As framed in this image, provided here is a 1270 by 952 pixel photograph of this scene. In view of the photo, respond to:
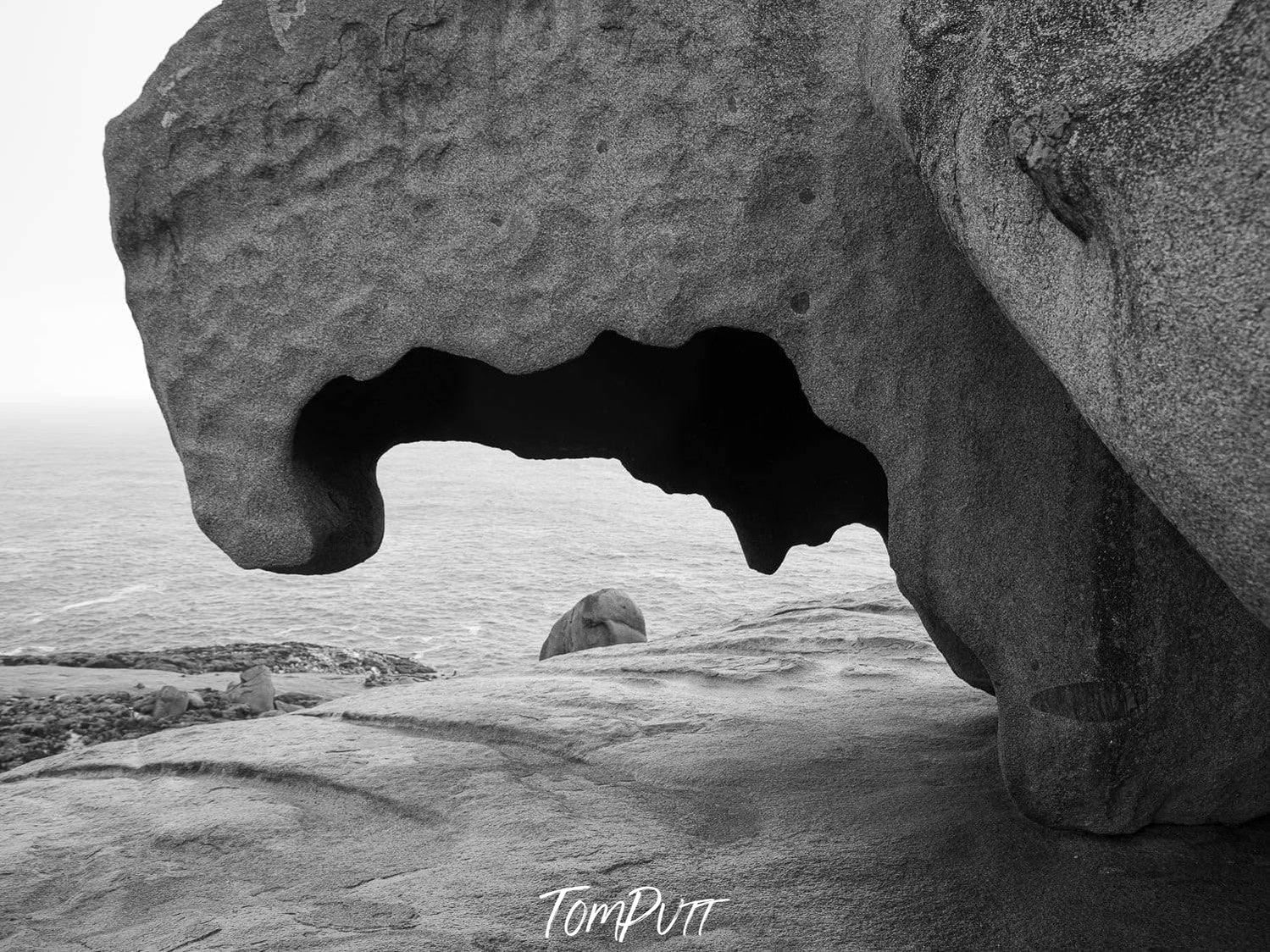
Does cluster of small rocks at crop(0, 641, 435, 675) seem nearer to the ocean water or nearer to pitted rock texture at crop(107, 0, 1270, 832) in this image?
the ocean water

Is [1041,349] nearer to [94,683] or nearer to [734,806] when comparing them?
[734,806]

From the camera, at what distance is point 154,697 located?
9.09 metres

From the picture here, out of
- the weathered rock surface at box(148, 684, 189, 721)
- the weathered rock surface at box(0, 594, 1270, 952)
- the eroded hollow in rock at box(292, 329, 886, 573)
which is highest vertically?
the eroded hollow in rock at box(292, 329, 886, 573)

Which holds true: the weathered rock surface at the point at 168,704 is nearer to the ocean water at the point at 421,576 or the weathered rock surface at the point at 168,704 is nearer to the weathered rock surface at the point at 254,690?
the weathered rock surface at the point at 254,690

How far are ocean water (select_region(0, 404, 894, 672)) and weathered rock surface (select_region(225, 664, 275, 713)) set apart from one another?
383 cm

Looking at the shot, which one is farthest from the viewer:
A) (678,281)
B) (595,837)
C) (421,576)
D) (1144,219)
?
(421,576)

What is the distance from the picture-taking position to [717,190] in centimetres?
293

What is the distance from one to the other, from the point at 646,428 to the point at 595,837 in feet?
6.36

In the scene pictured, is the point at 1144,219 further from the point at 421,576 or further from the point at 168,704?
the point at 421,576

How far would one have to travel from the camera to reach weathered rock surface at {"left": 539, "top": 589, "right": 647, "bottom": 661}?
8.76 metres

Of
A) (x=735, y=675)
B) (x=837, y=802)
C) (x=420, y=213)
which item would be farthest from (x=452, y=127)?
(x=735, y=675)

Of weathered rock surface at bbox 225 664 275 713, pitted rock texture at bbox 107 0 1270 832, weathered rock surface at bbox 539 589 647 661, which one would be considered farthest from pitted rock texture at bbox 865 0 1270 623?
weathered rock surface at bbox 225 664 275 713

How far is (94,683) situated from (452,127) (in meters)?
8.37

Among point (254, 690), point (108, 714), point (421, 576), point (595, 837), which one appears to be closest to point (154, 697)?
point (108, 714)
